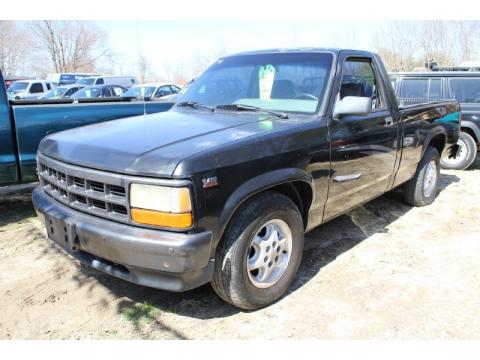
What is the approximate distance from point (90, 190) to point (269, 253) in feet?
4.25

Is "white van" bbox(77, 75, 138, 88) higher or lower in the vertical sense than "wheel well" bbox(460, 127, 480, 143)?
higher

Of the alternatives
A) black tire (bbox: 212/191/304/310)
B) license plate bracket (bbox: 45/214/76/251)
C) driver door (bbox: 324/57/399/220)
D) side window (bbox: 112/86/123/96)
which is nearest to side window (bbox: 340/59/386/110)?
driver door (bbox: 324/57/399/220)

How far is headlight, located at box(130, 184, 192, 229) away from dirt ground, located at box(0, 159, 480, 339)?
2.77 ft

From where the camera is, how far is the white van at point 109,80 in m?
23.6

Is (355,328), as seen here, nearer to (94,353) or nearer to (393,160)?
(94,353)

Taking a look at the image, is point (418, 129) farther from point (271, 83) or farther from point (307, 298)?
point (307, 298)

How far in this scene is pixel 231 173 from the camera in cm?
266

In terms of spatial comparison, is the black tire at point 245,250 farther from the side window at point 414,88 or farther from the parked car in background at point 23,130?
the side window at point 414,88

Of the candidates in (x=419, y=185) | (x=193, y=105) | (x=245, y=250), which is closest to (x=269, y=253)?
(x=245, y=250)

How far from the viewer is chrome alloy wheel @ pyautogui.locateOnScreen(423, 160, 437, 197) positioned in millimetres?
5641

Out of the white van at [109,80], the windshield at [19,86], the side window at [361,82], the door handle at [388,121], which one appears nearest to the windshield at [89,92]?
the white van at [109,80]

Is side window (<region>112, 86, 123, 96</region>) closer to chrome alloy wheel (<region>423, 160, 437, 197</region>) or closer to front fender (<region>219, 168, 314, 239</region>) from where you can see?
chrome alloy wheel (<region>423, 160, 437, 197</region>)

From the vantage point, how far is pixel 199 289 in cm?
345

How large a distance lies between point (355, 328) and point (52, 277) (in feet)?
8.14
